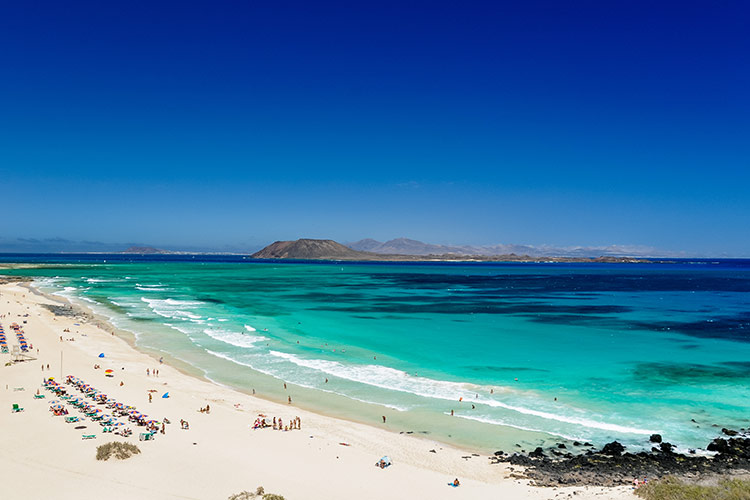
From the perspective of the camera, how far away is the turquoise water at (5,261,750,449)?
2280 centimetres

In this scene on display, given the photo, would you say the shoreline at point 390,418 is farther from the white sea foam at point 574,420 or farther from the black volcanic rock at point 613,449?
the white sea foam at point 574,420

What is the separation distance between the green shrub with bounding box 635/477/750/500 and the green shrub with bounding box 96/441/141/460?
17.1 metres

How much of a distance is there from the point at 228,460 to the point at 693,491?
49.6 ft

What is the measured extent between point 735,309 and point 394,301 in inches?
1803

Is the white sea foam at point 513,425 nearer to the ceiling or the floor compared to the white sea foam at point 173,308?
nearer to the floor

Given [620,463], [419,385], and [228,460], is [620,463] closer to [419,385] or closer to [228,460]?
[419,385]

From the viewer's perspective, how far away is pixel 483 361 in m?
34.3

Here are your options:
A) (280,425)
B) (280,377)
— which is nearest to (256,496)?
(280,425)

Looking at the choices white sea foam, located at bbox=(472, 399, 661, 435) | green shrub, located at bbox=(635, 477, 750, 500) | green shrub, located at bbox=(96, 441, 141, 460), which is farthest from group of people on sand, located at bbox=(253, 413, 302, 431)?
green shrub, located at bbox=(635, 477, 750, 500)

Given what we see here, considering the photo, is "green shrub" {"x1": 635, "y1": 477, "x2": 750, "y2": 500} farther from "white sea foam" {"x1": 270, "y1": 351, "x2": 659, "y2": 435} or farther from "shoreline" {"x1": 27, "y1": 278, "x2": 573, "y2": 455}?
"white sea foam" {"x1": 270, "y1": 351, "x2": 659, "y2": 435}

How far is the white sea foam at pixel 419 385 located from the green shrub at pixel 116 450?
45.9 feet

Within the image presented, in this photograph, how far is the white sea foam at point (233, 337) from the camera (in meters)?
40.0

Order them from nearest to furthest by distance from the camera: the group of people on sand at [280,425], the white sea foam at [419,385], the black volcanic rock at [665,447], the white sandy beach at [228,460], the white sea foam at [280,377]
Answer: the white sandy beach at [228,460] → the black volcanic rock at [665,447] → the group of people on sand at [280,425] → the white sea foam at [419,385] → the white sea foam at [280,377]

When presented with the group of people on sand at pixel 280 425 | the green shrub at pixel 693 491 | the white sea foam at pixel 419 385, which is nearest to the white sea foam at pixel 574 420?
the white sea foam at pixel 419 385
